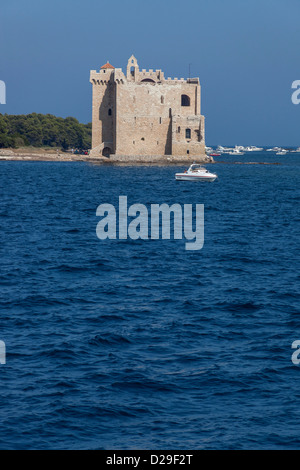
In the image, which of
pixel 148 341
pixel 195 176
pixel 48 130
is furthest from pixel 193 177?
pixel 48 130

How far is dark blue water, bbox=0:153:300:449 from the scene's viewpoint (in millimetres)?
9422

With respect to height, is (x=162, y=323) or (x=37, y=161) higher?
(x=37, y=161)

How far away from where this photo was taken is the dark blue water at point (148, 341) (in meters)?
9.42

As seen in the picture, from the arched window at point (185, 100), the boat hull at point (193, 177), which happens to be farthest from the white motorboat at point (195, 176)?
the arched window at point (185, 100)

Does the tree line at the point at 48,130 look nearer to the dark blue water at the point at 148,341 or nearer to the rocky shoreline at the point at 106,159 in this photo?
the rocky shoreline at the point at 106,159

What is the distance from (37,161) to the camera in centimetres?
8175

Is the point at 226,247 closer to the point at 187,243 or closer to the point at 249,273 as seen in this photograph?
the point at 187,243

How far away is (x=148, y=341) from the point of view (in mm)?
12633

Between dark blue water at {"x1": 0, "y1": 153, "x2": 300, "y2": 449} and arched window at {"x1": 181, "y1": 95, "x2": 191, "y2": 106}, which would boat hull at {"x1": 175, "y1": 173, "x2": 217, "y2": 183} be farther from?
dark blue water at {"x1": 0, "y1": 153, "x2": 300, "y2": 449}

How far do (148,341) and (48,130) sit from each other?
3640 inches

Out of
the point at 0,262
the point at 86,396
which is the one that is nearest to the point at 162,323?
the point at 86,396

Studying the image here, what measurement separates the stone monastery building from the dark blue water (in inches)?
1867

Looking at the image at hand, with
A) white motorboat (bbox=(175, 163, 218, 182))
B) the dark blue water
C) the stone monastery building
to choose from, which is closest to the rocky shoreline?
the stone monastery building
